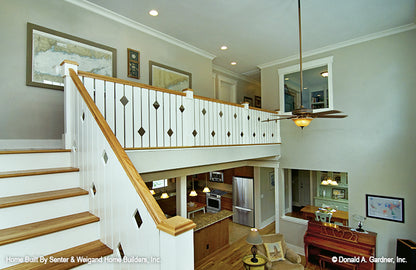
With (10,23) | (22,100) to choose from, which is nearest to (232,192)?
(22,100)

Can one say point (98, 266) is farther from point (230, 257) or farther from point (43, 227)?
point (230, 257)

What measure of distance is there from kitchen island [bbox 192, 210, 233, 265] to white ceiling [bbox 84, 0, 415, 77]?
4.65 metres

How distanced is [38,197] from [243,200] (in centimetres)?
700

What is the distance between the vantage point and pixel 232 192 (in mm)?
8320

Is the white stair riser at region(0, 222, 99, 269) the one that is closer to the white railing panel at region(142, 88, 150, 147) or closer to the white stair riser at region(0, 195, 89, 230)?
the white stair riser at region(0, 195, 89, 230)

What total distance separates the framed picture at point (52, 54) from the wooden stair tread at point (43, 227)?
2.35 metres

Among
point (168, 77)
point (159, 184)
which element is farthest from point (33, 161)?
point (159, 184)

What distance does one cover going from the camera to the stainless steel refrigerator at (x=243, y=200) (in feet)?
24.9

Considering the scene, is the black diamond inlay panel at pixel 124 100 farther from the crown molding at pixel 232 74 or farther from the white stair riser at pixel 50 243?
the crown molding at pixel 232 74

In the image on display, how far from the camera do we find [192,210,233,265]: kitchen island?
5.39 metres

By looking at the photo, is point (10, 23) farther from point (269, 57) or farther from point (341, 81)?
point (341, 81)

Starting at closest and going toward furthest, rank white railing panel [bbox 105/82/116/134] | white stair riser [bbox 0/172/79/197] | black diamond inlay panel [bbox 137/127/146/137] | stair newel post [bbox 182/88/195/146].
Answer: white stair riser [bbox 0/172/79/197]
white railing panel [bbox 105/82/116/134]
black diamond inlay panel [bbox 137/127/146/137]
stair newel post [bbox 182/88/195/146]

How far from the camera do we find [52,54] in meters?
3.13

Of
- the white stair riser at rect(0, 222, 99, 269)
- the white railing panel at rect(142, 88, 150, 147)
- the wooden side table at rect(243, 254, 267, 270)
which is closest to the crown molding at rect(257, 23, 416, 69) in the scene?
the white railing panel at rect(142, 88, 150, 147)
